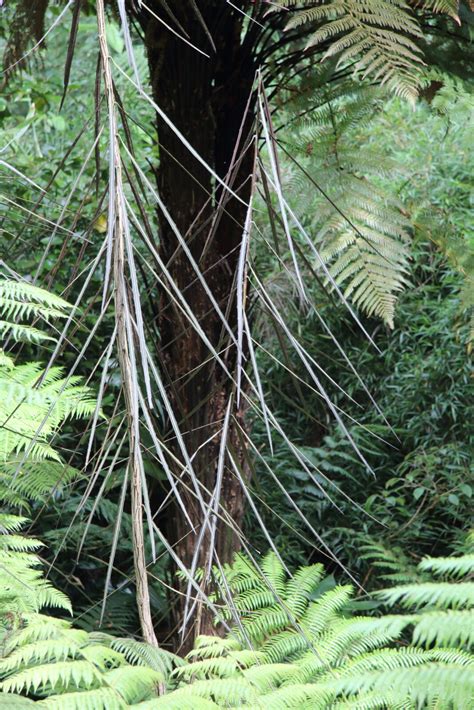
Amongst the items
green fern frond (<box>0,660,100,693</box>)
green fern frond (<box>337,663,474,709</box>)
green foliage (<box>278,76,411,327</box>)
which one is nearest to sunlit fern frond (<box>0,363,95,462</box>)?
green fern frond (<box>0,660,100,693</box>)

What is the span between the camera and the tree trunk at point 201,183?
1.36m

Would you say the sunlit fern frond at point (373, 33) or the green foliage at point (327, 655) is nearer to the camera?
the green foliage at point (327, 655)

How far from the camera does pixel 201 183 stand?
1431mm

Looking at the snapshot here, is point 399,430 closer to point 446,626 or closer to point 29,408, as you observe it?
point 29,408

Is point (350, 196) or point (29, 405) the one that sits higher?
point (350, 196)

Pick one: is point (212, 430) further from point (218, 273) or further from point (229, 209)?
point (229, 209)

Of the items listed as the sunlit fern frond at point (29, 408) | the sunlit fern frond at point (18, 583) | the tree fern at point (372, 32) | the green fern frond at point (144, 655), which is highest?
the tree fern at point (372, 32)

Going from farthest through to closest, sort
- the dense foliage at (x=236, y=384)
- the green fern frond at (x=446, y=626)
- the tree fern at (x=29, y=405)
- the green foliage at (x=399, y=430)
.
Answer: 1. the green foliage at (x=399, y=430)
2. the tree fern at (x=29, y=405)
3. the dense foliage at (x=236, y=384)
4. the green fern frond at (x=446, y=626)

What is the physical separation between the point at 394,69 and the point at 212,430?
67 centimetres

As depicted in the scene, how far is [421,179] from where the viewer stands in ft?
10.2

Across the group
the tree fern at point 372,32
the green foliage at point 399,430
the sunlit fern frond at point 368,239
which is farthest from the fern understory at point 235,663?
the green foliage at point 399,430

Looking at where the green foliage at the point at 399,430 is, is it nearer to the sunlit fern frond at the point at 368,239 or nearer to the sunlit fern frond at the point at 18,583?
the sunlit fern frond at the point at 368,239

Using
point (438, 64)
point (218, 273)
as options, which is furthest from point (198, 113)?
point (438, 64)

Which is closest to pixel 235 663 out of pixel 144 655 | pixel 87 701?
pixel 144 655
